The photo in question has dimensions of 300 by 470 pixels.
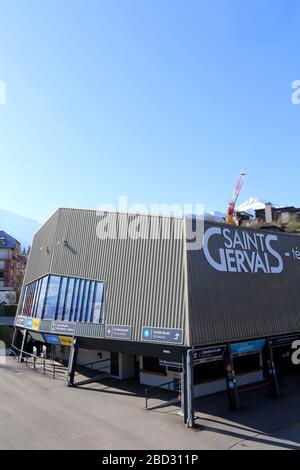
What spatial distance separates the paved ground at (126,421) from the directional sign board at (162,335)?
3245mm

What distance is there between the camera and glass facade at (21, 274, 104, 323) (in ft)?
76.7

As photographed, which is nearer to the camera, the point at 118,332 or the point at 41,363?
the point at 118,332

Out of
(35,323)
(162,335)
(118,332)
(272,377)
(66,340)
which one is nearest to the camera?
(162,335)

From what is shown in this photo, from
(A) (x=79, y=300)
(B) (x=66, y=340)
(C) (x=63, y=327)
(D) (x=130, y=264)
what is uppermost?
(D) (x=130, y=264)

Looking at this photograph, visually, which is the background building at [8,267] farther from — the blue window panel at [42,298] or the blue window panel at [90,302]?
the blue window panel at [90,302]

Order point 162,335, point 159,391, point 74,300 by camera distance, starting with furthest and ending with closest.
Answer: point 74,300 < point 159,391 < point 162,335

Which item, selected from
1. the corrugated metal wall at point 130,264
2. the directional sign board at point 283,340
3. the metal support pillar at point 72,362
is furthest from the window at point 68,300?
the directional sign board at point 283,340

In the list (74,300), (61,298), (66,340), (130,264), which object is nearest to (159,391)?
(66,340)

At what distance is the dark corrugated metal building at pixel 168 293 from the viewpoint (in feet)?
66.4

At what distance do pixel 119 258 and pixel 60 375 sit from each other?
9574mm

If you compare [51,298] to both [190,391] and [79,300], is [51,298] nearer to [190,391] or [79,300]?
[79,300]

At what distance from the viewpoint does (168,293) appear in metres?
20.6

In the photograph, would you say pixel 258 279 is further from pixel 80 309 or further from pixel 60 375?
pixel 60 375

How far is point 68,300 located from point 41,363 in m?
8.57
